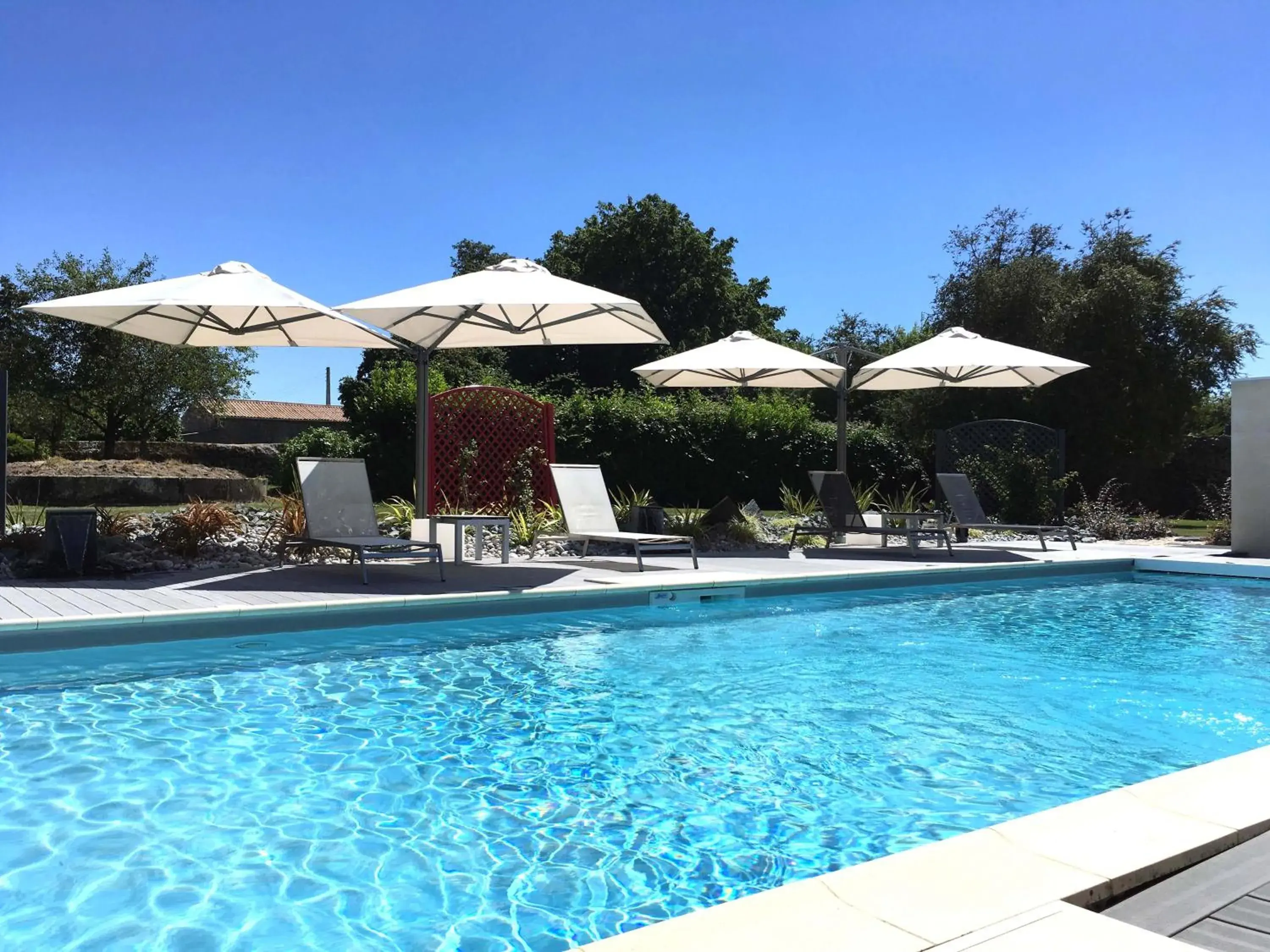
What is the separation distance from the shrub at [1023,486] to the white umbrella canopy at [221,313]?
9.54 m

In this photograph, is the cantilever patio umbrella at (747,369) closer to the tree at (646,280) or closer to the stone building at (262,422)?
the tree at (646,280)

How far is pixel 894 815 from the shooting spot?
3.53 meters

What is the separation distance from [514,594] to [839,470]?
6.13 metres

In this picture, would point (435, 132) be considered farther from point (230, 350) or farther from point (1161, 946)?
point (1161, 946)

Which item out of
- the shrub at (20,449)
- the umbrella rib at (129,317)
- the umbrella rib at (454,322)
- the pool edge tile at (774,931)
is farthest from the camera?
the shrub at (20,449)

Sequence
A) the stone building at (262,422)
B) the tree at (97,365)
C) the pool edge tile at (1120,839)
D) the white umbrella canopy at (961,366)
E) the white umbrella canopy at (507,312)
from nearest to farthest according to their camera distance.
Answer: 1. the pool edge tile at (1120,839)
2. the white umbrella canopy at (507,312)
3. the white umbrella canopy at (961,366)
4. the tree at (97,365)
5. the stone building at (262,422)

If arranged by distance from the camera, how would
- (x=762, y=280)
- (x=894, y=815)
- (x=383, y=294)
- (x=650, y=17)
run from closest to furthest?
(x=894, y=815) < (x=383, y=294) < (x=650, y=17) < (x=762, y=280)

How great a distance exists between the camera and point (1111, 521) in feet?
48.0

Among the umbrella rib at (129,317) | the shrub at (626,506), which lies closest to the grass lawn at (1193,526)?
the shrub at (626,506)

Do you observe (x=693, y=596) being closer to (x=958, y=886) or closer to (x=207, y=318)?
(x=207, y=318)

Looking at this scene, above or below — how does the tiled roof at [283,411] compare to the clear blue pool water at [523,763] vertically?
above

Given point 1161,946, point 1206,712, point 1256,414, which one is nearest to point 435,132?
point 1256,414

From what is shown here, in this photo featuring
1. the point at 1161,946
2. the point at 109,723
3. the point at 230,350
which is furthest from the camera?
the point at 230,350

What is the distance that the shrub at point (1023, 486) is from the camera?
14633mm
